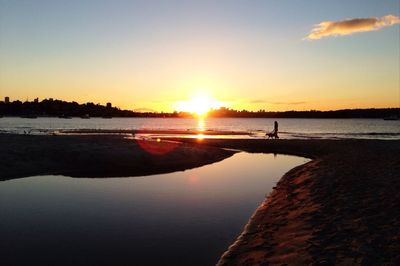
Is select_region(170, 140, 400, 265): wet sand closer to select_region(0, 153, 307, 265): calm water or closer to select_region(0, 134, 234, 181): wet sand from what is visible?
select_region(0, 153, 307, 265): calm water

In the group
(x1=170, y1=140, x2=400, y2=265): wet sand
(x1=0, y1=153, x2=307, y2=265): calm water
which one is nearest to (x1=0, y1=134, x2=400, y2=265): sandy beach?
(x1=170, y1=140, x2=400, y2=265): wet sand

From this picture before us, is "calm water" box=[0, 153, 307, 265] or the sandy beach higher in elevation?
the sandy beach

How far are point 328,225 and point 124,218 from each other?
7.62m

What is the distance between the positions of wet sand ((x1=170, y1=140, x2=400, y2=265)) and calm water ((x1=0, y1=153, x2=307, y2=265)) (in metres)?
1.10

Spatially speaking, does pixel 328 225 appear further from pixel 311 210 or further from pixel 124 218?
pixel 124 218

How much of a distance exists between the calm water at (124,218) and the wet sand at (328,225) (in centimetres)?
110

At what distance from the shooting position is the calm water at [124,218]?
10820 millimetres

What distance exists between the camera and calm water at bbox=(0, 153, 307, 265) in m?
10.8

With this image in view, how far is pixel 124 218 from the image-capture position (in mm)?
14797

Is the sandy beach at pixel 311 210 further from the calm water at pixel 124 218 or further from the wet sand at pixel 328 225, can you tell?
the calm water at pixel 124 218

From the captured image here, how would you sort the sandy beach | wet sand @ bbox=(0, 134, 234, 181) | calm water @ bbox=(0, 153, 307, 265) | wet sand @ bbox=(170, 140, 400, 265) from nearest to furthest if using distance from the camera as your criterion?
1. wet sand @ bbox=(170, 140, 400, 265)
2. the sandy beach
3. calm water @ bbox=(0, 153, 307, 265)
4. wet sand @ bbox=(0, 134, 234, 181)

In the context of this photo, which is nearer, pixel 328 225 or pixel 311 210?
pixel 328 225

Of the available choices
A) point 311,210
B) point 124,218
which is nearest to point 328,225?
point 311,210

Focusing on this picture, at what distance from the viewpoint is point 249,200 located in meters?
18.8
